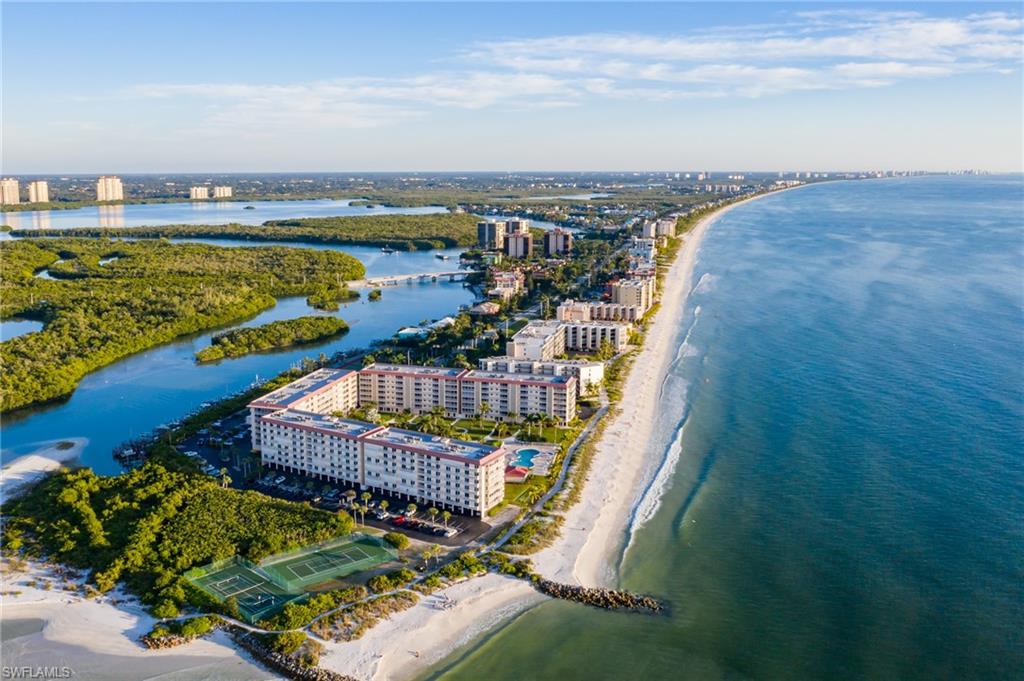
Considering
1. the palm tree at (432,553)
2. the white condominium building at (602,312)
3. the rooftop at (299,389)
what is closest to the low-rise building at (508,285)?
the white condominium building at (602,312)

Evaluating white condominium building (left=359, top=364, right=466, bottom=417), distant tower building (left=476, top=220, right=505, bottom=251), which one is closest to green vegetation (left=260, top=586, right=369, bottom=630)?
white condominium building (left=359, top=364, right=466, bottom=417)

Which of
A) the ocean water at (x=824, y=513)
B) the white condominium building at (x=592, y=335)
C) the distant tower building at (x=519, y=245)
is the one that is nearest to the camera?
the ocean water at (x=824, y=513)

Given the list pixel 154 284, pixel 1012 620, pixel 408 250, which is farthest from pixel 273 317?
pixel 1012 620

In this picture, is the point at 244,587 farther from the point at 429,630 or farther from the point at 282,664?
the point at 429,630

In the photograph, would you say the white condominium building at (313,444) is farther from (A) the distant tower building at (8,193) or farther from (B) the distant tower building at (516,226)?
(A) the distant tower building at (8,193)

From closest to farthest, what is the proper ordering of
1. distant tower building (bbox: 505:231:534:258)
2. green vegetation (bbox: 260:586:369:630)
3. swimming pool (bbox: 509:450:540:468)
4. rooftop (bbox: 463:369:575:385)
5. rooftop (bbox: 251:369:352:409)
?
1. green vegetation (bbox: 260:586:369:630)
2. swimming pool (bbox: 509:450:540:468)
3. rooftop (bbox: 251:369:352:409)
4. rooftop (bbox: 463:369:575:385)
5. distant tower building (bbox: 505:231:534:258)

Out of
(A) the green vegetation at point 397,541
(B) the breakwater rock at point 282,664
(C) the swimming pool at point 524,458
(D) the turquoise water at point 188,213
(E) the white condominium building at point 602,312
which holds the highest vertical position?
(D) the turquoise water at point 188,213

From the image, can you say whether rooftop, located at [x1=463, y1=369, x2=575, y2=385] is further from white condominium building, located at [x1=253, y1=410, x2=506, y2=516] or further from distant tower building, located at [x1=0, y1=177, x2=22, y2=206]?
distant tower building, located at [x1=0, y1=177, x2=22, y2=206]
